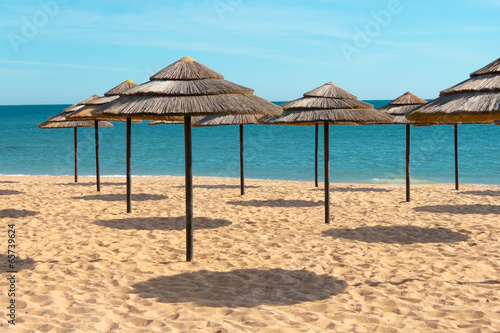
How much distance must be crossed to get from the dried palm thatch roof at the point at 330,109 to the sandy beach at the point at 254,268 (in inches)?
79.6

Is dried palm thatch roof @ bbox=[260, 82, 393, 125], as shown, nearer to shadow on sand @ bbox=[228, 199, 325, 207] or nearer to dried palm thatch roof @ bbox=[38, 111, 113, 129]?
shadow on sand @ bbox=[228, 199, 325, 207]

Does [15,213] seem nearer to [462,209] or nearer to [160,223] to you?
[160,223]

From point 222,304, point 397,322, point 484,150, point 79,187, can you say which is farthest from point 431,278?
point 484,150

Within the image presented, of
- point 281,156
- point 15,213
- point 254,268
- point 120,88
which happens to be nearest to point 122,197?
point 15,213

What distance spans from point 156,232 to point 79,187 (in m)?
7.48

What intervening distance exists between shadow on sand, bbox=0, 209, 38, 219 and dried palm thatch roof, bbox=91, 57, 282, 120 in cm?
436

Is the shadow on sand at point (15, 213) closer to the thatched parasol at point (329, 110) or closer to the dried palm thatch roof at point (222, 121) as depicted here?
the dried palm thatch roof at point (222, 121)

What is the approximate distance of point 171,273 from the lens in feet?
20.1

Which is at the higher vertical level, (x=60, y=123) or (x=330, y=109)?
(x=60, y=123)

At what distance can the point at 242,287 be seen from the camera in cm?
559

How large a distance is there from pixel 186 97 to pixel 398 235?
4.59 meters

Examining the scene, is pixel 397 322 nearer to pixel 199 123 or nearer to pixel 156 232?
pixel 156 232

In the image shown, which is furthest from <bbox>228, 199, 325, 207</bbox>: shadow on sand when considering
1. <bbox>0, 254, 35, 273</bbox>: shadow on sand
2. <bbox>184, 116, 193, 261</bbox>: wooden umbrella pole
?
<bbox>0, 254, 35, 273</bbox>: shadow on sand

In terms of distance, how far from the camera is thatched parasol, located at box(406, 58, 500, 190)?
18.3ft
